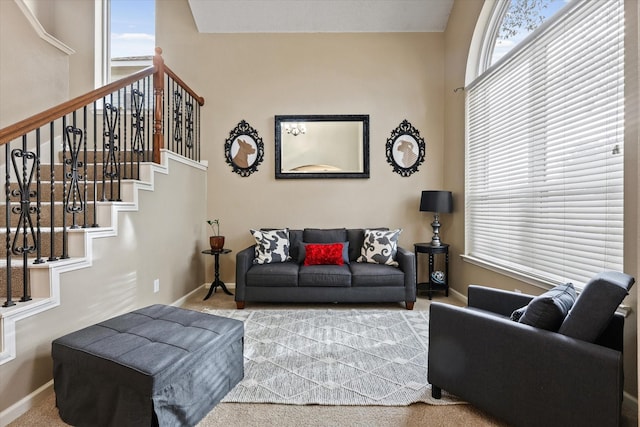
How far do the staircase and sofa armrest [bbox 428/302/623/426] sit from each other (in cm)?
229

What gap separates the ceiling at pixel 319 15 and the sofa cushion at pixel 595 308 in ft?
12.8

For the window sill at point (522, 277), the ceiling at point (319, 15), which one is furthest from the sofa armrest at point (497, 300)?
the ceiling at point (319, 15)

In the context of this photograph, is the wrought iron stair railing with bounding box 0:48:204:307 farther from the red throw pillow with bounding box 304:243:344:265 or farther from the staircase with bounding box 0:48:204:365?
the red throw pillow with bounding box 304:243:344:265

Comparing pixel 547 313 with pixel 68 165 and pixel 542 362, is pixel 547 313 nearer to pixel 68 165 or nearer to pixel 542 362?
pixel 542 362

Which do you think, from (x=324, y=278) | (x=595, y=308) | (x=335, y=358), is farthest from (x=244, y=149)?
(x=595, y=308)

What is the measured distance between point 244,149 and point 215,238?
131 centimetres

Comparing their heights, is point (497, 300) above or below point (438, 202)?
below

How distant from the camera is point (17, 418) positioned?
1641mm

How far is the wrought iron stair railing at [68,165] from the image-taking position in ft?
5.87

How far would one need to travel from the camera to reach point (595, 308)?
1324mm

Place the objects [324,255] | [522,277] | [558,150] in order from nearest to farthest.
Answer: [558,150], [522,277], [324,255]

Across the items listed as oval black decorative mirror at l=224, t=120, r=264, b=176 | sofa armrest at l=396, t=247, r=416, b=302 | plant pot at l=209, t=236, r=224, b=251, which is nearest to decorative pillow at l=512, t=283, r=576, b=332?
sofa armrest at l=396, t=247, r=416, b=302

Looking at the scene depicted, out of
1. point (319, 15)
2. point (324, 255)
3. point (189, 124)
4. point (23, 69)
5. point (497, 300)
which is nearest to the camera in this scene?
point (497, 300)

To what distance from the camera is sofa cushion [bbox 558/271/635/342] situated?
4.30 feet
